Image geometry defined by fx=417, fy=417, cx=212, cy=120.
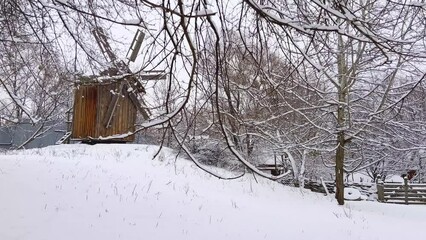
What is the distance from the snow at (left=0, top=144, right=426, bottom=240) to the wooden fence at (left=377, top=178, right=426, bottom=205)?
503cm

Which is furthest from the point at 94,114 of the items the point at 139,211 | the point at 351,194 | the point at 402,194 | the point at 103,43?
the point at 402,194

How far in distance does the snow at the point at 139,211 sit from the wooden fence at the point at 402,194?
198 inches

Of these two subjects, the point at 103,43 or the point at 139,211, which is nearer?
the point at 103,43

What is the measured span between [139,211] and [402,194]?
483 inches

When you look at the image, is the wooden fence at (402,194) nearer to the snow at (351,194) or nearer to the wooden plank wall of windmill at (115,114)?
the snow at (351,194)

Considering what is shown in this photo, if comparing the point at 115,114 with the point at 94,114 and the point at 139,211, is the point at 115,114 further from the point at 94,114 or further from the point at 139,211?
the point at 139,211

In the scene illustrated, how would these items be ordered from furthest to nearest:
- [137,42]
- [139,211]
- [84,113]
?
[84,113]
[139,211]
[137,42]

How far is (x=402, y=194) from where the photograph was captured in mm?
15422

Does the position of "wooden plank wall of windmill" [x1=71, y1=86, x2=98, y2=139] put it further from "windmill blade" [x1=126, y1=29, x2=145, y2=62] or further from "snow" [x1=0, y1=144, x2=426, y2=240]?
"windmill blade" [x1=126, y1=29, x2=145, y2=62]

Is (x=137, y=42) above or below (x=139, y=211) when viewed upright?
above

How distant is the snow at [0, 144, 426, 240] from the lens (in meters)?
5.30

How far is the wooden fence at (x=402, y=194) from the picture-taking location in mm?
15305

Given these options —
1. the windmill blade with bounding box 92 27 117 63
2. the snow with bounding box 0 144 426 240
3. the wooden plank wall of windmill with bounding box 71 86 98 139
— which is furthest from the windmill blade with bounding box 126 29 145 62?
the wooden plank wall of windmill with bounding box 71 86 98 139

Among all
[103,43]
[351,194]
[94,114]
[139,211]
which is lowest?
[351,194]
